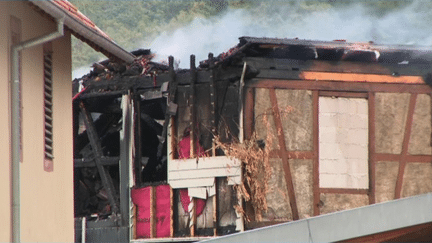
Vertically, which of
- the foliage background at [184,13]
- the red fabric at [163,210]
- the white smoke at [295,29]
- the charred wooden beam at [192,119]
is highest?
the foliage background at [184,13]

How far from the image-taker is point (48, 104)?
16.8 m

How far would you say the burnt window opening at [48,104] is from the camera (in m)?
16.5

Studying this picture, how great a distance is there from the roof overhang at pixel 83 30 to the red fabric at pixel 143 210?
983 cm

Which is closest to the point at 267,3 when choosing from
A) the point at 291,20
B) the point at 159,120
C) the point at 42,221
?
the point at 291,20

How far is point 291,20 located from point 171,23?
6.65 metres

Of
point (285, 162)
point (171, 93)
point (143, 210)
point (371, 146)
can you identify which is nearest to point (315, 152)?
point (285, 162)

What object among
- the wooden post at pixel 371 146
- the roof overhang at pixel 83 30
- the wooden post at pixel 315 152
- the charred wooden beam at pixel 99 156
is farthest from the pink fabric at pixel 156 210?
the roof overhang at pixel 83 30

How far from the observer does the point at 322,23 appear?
4934 centimetres

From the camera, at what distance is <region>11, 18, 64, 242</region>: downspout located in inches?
594

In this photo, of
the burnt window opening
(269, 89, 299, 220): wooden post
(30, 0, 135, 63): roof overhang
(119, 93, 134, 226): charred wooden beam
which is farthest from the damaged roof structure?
the burnt window opening

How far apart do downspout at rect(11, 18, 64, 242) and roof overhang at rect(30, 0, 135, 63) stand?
288mm

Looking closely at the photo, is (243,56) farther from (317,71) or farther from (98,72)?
(98,72)

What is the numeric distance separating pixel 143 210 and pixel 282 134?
4.05 meters

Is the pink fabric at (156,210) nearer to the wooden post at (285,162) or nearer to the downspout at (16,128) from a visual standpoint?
the wooden post at (285,162)
